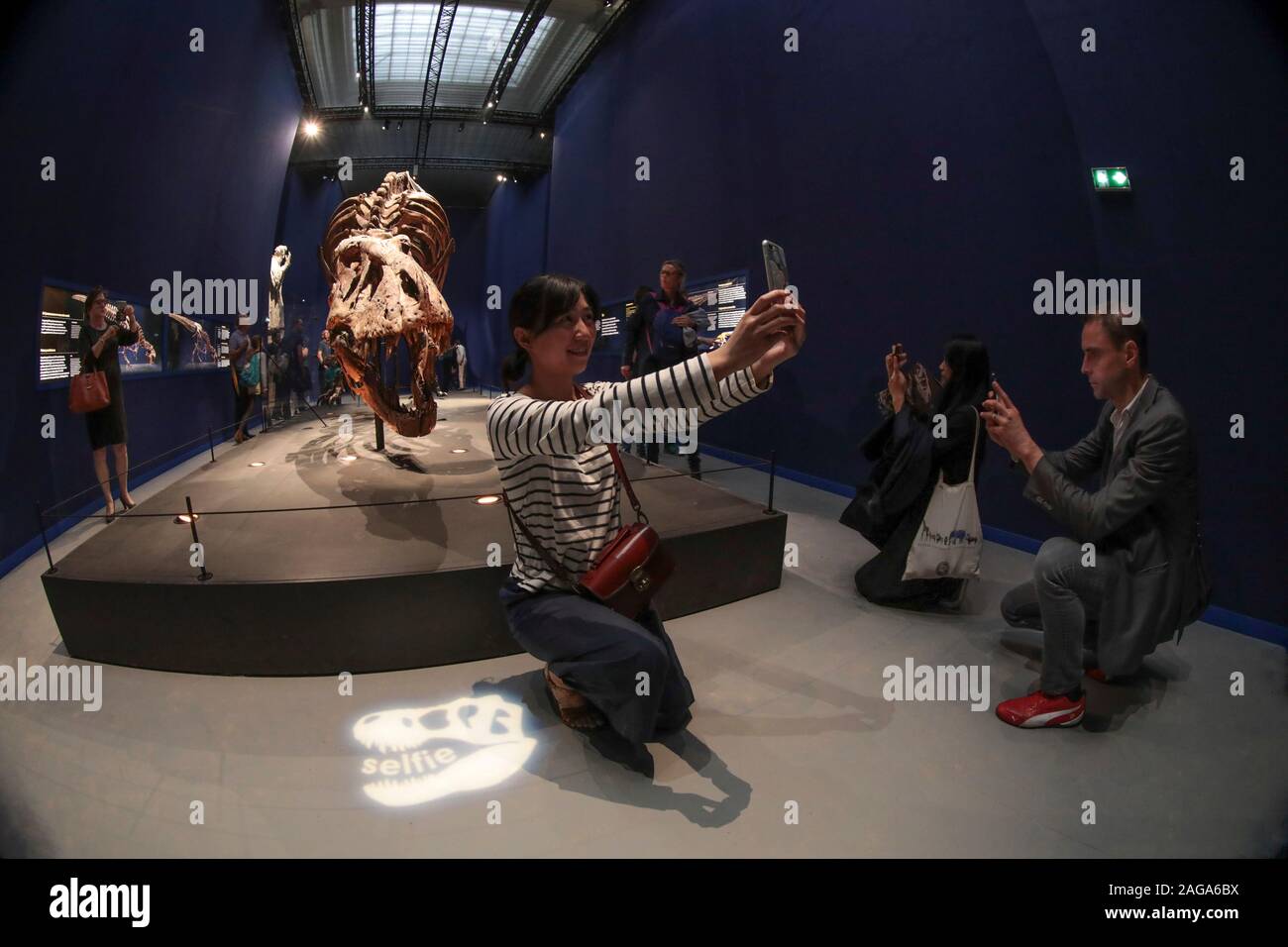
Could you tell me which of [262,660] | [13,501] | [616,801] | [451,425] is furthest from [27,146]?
[616,801]

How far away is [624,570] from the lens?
2055 mm

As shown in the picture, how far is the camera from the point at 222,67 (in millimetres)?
6742

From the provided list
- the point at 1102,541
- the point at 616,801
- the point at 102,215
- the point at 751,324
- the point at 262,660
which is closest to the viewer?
the point at 751,324

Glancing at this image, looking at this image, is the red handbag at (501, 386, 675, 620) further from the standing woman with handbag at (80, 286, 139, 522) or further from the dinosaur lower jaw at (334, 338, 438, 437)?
the standing woman with handbag at (80, 286, 139, 522)

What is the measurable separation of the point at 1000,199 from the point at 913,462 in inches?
103

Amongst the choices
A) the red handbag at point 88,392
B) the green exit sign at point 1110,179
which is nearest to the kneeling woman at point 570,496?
the green exit sign at point 1110,179

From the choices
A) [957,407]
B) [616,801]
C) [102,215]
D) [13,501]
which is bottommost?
[616,801]

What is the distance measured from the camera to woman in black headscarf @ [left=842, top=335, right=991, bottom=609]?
3.35 meters

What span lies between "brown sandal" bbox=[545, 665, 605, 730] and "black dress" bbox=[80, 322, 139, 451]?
4381 millimetres

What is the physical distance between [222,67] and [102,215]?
285 centimetres

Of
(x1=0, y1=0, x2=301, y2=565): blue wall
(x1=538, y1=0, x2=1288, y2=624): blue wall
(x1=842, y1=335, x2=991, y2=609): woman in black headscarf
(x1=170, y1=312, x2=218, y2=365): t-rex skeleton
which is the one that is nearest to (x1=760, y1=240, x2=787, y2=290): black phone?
(x1=842, y1=335, x2=991, y2=609): woman in black headscarf

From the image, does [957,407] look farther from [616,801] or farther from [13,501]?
[13,501]

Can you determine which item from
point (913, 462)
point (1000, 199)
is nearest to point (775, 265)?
point (913, 462)

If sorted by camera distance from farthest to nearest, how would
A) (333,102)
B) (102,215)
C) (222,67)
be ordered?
1. (333,102)
2. (222,67)
3. (102,215)
